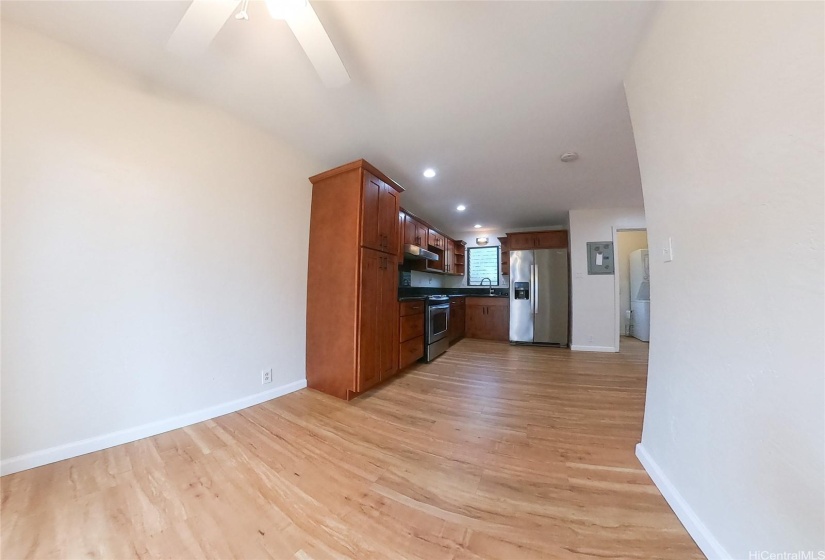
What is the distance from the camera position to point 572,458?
1374 millimetres

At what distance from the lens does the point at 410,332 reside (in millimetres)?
2918

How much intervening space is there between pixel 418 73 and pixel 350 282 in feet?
5.16

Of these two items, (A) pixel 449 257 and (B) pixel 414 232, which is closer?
(B) pixel 414 232

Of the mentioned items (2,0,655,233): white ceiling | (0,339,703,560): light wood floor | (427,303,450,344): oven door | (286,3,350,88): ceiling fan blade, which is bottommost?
(0,339,703,560): light wood floor

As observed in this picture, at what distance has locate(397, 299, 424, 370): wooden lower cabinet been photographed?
272 centimetres

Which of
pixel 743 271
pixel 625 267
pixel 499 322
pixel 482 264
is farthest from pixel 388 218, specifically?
pixel 625 267

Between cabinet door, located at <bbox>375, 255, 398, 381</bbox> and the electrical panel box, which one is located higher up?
the electrical panel box

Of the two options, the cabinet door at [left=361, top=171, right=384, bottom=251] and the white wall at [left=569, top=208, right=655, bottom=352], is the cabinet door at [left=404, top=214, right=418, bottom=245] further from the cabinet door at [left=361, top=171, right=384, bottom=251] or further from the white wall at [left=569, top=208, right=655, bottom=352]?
the white wall at [left=569, top=208, right=655, bottom=352]

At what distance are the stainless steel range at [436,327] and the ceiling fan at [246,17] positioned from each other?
8.36 feet

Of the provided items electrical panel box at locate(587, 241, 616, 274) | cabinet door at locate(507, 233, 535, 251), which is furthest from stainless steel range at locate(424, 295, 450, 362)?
electrical panel box at locate(587, 241, 616, 274)

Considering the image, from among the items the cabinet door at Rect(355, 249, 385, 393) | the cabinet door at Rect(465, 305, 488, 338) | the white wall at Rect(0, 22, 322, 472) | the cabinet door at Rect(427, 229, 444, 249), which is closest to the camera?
the white wall at Rect(0, 22, 322, 472)

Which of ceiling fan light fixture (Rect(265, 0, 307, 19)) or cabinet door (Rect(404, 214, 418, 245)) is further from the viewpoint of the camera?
cabinet door (Rect(404, 214, 418, 245))

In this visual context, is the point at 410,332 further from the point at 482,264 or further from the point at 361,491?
the point at 482,264

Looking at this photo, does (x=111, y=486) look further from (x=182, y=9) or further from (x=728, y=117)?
(x=728, y=117)
